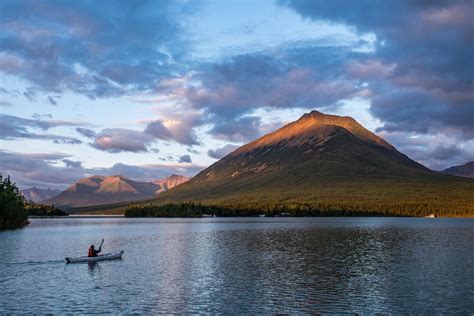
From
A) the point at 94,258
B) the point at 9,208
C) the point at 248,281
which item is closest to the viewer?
the point at 248,281

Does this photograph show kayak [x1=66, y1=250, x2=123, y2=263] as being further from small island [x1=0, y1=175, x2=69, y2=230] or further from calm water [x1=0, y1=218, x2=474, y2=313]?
small island [x1=0, y1=175, x2=69, y2=230]

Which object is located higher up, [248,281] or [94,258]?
[94,258]

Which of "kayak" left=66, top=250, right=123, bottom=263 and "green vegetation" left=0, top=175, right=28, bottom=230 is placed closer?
"kayak" left=66, top=250, right=123, bottom=263

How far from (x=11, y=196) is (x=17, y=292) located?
12487 cm

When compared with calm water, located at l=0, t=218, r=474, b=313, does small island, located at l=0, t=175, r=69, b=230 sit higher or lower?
higher

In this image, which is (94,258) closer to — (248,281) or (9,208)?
(248,281)

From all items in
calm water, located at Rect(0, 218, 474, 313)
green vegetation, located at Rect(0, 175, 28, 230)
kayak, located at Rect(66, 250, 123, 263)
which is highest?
green vegetation, located at Rect(0, 175, 28, 230)

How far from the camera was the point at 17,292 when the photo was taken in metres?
55.3

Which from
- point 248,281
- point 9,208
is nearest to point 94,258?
point 248,281

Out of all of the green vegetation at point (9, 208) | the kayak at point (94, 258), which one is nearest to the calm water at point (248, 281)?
the kayak at point (94, 258)

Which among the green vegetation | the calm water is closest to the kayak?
the calm water

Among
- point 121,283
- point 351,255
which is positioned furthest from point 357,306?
point 351,255

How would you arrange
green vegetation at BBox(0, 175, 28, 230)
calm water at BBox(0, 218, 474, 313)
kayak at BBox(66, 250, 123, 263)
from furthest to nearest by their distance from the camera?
green vegetation at BBox(0, 175, 28, 230) → kayak at BBox(66, 250, 123, 263) → calm water at BBox(0, 218, 474, 313)

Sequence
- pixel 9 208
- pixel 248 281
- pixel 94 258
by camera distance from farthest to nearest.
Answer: pixel 9 208 → pixel 94 258 → pixel 248 281
